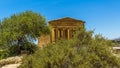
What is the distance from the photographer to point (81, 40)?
14883 millimetres

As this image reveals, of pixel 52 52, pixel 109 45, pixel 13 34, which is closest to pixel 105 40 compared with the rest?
pixel 109 45

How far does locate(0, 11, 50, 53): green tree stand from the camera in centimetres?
3744

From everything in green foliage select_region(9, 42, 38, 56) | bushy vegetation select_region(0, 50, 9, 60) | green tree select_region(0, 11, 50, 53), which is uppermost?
green tree select_region(0, 11, 50, 53)

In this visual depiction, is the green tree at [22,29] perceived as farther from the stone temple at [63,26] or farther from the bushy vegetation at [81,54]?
the bushy vegetation at [81,54]

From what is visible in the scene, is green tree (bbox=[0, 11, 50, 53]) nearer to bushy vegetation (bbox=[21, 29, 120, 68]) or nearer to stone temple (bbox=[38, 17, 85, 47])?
stone temple (bbox=[38, 17, 85, 47])

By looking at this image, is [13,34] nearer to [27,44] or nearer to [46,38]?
[27,44]

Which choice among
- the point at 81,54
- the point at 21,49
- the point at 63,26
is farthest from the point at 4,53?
A: the point at 81,54

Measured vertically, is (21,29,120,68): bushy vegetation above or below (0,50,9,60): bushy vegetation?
above

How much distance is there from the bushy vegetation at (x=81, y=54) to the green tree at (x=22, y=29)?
2254 cm

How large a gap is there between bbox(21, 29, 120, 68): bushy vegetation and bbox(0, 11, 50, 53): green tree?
73.9ft

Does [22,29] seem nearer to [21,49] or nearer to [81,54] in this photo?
[21,49]

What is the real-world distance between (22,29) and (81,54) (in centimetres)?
2442

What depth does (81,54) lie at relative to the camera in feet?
47.0

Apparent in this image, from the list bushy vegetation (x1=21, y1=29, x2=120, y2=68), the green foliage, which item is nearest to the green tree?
the green foliage
